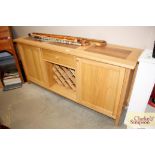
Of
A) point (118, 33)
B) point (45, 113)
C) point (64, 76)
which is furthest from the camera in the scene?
point (64, 76)

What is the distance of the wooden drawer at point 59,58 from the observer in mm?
1576

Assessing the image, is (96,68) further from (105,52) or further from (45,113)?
(45,113)

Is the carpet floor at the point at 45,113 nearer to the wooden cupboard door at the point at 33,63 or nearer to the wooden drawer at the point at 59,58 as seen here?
the wooden cupboard door at the point at 33,63

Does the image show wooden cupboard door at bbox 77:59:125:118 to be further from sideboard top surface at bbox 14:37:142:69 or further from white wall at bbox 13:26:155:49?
white wall at bbox 13:26:155:49

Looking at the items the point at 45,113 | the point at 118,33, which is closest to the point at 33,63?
the point at 45,113

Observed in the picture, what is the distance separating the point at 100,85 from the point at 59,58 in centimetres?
61

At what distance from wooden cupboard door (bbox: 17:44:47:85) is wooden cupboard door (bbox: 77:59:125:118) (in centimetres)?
66

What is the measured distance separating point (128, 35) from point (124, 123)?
3.34ft

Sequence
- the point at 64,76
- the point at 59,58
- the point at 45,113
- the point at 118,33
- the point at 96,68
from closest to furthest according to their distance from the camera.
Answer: the point at 96,68
the point at 118,33
the point at 59,58
the point at 45,113
the point at 64,76

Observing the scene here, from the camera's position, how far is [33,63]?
2.04 metres

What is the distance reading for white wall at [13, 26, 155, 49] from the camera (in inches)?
54.6

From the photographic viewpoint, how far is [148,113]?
148 centimetres
